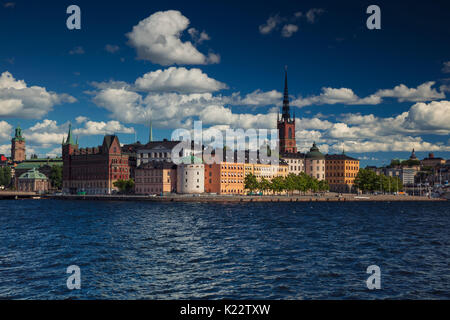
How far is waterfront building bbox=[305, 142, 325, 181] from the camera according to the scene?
18362cm

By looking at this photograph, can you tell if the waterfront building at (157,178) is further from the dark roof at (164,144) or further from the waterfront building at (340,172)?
the waterfront building at (340,172)

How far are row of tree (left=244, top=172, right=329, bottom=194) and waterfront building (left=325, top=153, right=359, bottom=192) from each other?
28.9 m

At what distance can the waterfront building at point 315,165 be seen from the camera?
18362 centimetres

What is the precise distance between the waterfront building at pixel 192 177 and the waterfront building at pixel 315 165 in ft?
202

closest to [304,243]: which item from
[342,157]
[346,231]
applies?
[346,231]

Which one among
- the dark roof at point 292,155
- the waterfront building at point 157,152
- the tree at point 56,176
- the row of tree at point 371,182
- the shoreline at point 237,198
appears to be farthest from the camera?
the tree at point 56,176

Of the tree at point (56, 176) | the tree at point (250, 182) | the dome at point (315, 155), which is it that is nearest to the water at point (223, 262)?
the tree at point (250, 182)

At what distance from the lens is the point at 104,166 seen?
538 feet

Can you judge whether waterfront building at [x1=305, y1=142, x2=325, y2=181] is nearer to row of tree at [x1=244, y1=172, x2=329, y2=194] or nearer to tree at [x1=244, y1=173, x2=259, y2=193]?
row of tree at [x1=244, y1=172, x2=329, y2=194]

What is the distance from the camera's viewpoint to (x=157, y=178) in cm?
14350

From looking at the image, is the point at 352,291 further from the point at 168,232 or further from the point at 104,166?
the point at 104,166

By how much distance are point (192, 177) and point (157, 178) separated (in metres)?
14.0

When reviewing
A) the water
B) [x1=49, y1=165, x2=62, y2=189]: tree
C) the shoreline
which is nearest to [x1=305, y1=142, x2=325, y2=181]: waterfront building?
the shoreline
